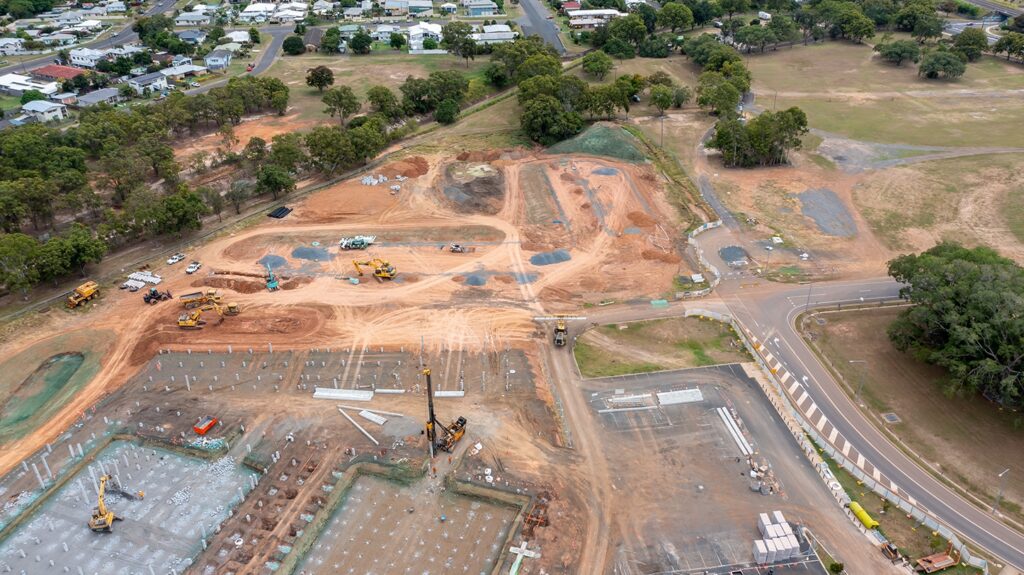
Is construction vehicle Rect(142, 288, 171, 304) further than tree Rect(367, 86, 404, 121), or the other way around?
tree Rect(367, 86, 404, 121)

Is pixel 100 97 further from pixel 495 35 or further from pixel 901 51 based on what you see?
pixel 901 51

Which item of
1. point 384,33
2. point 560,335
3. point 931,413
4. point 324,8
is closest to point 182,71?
point 384,33

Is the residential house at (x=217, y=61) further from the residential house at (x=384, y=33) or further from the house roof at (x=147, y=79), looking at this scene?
the residential house at (x=384, y=33)

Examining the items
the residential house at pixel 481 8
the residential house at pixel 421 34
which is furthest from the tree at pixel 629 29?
the residential house at pixel 481 8

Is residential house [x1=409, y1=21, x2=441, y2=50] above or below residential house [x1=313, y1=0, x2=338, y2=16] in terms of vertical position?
below

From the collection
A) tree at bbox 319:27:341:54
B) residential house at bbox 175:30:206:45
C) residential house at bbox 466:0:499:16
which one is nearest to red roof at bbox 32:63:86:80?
residential house at bbox 175:30:206:45

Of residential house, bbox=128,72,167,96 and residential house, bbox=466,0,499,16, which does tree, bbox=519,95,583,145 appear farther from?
residential house, bbox=466,0,499,16

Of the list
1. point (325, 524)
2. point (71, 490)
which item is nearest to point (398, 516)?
point (325, 524)
